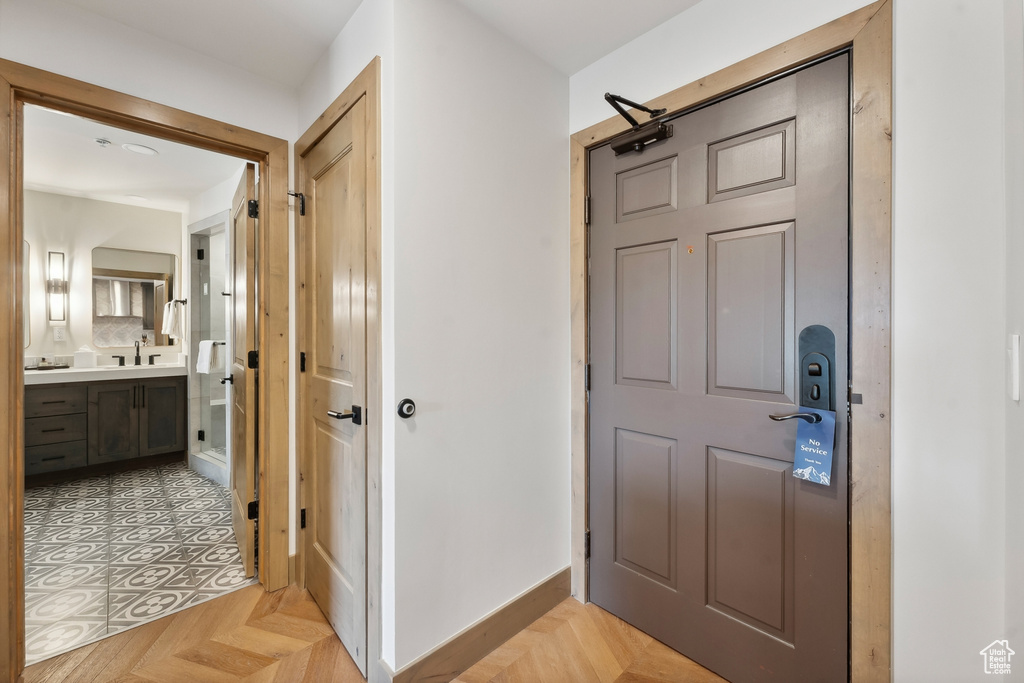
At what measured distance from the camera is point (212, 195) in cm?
366

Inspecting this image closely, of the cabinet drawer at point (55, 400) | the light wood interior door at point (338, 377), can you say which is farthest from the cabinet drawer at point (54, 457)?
the light wood interior door at point (338, 377)

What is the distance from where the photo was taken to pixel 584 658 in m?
1.61

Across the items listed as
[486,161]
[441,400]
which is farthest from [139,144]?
[441,400]

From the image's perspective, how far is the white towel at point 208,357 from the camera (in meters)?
3.47

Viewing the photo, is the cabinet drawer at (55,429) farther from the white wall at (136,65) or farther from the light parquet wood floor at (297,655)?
the white wall at (136,65)

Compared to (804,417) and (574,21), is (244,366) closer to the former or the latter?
(574,21)

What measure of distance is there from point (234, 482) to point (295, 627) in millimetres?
1076

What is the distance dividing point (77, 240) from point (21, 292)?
10.8 ft

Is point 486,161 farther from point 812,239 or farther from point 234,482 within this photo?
point 234,482

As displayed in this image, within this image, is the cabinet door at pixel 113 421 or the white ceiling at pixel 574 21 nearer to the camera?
the white ceiling at pixel 574 21

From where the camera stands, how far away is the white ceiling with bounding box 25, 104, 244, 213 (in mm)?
2562

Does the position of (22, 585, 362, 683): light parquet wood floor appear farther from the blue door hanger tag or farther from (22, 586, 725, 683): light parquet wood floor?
the blue door hanger tag

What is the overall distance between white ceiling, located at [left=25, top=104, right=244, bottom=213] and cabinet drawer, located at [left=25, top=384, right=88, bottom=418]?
1649 millimetres

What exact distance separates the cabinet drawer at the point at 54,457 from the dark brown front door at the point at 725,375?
4193 millimetres
